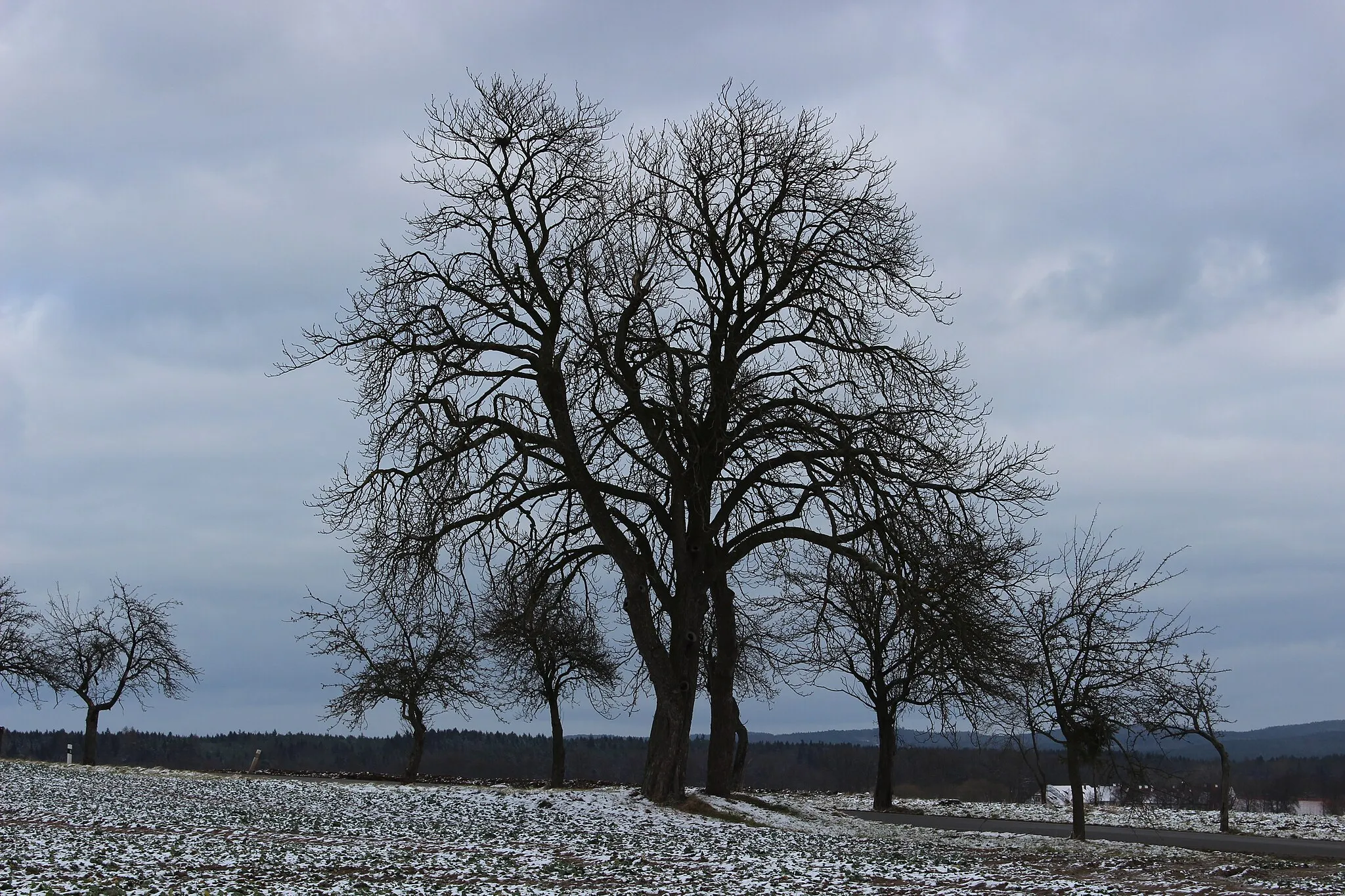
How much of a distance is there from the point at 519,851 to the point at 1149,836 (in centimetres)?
1727

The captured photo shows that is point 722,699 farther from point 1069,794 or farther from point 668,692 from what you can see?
point 1069,794

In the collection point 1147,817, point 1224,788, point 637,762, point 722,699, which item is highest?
point 722,699

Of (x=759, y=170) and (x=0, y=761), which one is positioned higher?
(x=759, y=170)

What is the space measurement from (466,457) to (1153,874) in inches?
516

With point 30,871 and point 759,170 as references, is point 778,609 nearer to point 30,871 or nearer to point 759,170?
point 759,170

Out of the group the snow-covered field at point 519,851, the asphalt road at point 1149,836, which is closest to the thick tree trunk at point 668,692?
the snow-covered field at point 519,851

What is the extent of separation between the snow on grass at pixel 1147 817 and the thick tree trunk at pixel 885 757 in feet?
1.51

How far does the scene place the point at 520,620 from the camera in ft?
72.6

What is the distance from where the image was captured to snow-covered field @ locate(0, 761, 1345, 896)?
12039 mm

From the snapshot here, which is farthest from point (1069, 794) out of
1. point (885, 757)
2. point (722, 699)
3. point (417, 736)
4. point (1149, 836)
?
point (722, 699)

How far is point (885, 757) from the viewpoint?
32.4 metres

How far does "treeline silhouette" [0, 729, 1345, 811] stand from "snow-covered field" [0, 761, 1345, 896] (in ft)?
91.1

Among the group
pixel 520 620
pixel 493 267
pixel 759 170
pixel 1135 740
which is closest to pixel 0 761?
pixel 520 620

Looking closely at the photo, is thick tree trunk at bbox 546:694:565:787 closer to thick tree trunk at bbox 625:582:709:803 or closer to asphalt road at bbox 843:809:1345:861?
asphalt road at bbox 843:809:1345:861
